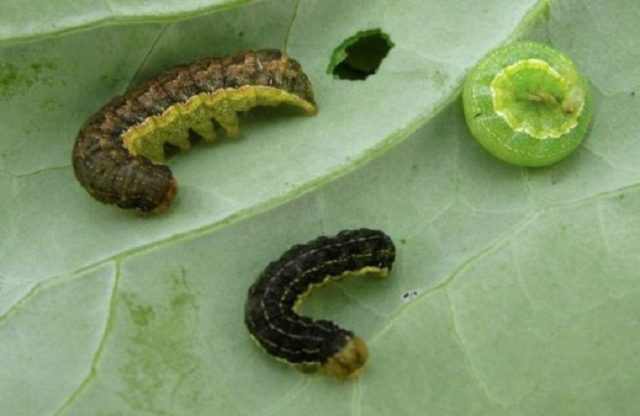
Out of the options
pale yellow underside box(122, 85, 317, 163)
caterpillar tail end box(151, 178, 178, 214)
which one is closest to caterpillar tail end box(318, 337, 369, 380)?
caterpillar tail end box(151, 178, 178, 214)

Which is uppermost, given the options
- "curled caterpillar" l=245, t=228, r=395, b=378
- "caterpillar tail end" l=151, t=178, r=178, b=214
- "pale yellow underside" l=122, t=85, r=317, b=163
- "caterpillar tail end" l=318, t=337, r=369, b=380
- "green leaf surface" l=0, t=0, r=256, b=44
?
"green leaf surface" l=0, t=0, r=256, b=44

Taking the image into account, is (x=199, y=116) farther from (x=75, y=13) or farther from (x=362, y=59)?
(x=362, y=59)

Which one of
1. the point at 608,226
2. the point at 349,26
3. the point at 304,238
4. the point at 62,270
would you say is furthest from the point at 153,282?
the point at 608,226

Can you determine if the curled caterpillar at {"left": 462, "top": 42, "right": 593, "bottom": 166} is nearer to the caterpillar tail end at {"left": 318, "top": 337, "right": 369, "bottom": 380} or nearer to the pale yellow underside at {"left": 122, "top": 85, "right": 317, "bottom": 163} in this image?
the pale yellow underside at {"left": 122, "top": 85, "right": 317, "bottom": 163}

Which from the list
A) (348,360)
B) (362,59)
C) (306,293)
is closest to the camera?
(348,360)

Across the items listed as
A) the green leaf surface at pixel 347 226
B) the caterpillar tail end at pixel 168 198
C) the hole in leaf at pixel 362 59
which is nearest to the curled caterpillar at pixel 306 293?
the green leaf surface at pixel 347 226

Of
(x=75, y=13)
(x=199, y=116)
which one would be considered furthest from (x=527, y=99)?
(x=75, y=13)
